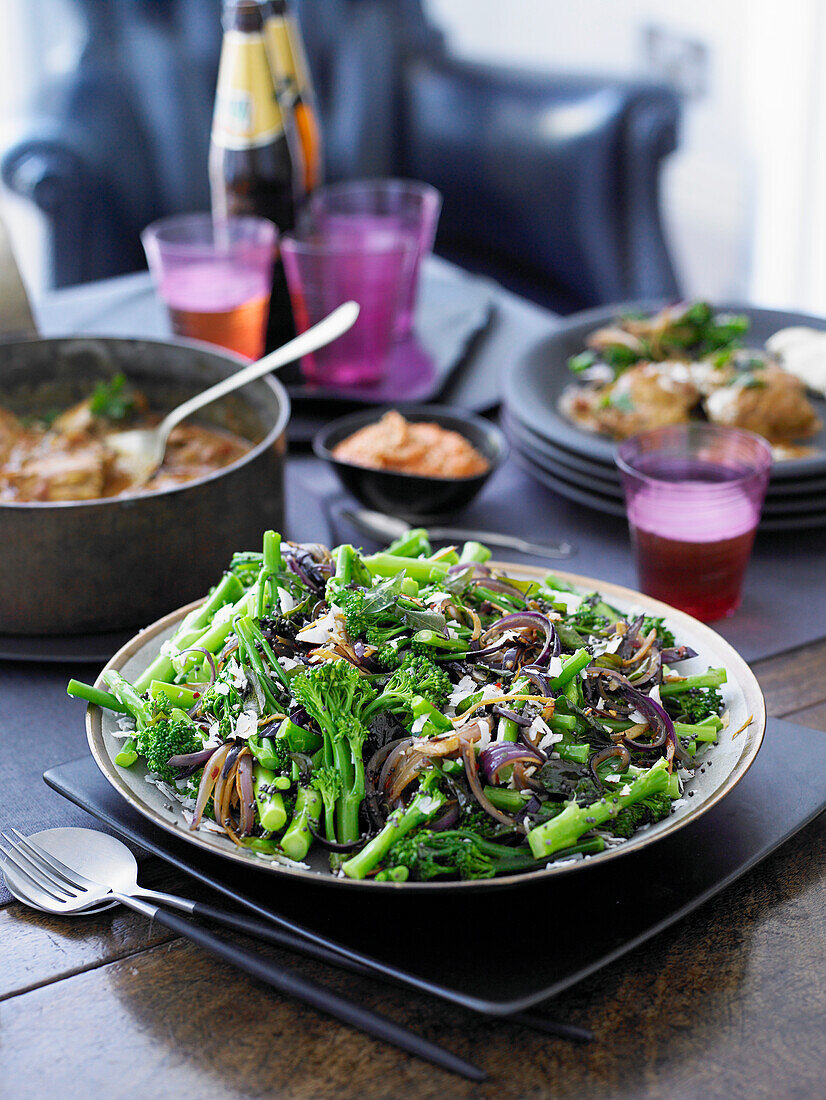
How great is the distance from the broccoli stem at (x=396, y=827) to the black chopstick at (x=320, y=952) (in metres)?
0.08

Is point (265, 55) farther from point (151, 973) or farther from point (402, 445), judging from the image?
point (151, 973)

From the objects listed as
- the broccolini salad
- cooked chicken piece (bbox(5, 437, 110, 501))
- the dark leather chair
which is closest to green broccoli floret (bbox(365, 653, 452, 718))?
the broccolini salad

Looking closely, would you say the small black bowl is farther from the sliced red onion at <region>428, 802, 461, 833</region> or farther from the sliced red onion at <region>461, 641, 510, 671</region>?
the sliced red onion at <region>428, 802, 461, 833</region>

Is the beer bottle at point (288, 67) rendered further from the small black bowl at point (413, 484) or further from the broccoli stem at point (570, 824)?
the broccoli stem at point (570, 824)

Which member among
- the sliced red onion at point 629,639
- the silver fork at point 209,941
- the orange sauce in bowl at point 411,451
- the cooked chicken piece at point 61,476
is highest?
the sliced red onion at point 629,639

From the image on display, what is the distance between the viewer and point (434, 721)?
3.15ft

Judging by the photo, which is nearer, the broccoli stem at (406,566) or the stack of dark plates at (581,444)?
the broccoli stem at (406,566)

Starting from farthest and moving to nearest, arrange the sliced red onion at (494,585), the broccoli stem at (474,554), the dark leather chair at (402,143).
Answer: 1. the dark leather chair at (402,143)
2. the broccoli stem at (474,554)
3. the sliced red onion at (494,585)

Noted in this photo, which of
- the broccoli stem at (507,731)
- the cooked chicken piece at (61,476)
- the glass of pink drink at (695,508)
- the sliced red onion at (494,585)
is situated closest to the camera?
the broccoli stem at (507,731)

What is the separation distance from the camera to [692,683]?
1097 millimetres

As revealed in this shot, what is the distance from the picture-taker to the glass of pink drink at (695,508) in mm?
1461

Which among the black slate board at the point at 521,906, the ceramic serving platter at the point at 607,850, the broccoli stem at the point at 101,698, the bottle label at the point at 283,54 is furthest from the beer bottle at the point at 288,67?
the black slate board at the point at 521,906

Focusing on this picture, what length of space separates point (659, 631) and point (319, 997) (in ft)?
1.75

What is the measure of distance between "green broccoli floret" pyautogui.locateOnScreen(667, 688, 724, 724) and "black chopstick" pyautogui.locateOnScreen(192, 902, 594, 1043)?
1.06 ft
